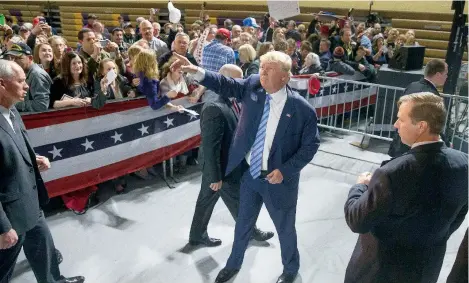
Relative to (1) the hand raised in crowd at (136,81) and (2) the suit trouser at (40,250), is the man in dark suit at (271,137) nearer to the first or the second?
(2) the suit trouser at (40,250)

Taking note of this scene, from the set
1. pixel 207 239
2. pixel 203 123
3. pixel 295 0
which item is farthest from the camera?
pixel 295 0

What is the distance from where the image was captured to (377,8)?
12273 mm

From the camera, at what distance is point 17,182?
92.2 inches

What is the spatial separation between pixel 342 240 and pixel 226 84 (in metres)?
1.93

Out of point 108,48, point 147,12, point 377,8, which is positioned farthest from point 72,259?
point 147,12

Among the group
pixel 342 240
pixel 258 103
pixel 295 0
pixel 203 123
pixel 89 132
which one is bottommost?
pixel 342 240

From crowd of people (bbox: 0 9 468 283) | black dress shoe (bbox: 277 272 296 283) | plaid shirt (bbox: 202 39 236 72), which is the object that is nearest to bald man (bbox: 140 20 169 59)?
crowd of people (bbox: 0 9 468 283)

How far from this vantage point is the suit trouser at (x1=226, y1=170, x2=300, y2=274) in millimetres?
2902

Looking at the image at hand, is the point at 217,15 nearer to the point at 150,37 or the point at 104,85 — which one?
the point at 150,37

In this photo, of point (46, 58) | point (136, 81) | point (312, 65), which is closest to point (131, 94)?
point (136, 81)

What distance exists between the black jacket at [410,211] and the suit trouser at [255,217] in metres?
0.99

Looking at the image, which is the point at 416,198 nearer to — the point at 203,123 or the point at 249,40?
the point at 203,123

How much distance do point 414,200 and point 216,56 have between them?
11.7 ft

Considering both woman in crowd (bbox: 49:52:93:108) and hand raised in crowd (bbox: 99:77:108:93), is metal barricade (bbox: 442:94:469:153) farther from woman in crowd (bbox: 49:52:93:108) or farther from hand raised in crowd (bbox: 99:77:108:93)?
woman in crowd (bbox: 49:52:93:108)
